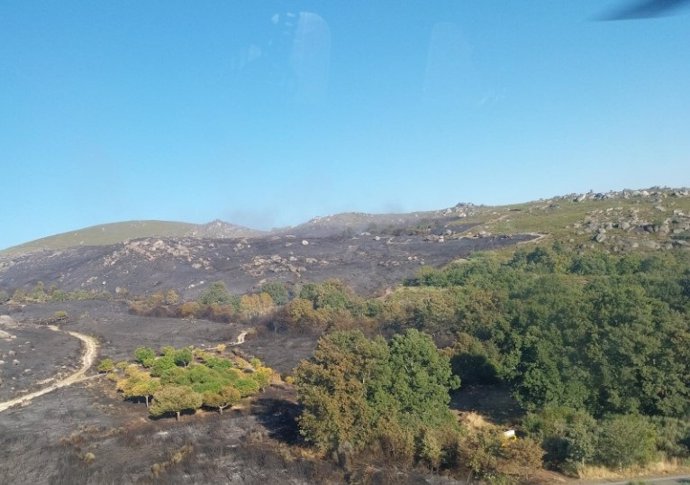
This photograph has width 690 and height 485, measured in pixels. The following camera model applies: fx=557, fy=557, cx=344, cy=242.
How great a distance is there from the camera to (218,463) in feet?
65.6

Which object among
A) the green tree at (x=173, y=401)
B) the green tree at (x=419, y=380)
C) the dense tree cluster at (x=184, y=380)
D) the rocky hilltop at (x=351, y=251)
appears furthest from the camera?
the rocky hilltop at (x=351, y=251)

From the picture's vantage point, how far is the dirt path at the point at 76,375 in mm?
29578

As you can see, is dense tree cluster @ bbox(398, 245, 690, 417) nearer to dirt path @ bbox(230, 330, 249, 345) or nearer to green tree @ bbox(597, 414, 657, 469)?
green tree @ bbox(597, 414, 657, 469)

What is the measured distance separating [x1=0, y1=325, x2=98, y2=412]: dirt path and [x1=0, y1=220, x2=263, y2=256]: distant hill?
371 ft

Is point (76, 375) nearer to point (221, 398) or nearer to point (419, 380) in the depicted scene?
point (221, 398)

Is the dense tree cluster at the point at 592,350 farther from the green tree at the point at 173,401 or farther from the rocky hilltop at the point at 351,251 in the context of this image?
the rocky hilltop at the point at 351,251

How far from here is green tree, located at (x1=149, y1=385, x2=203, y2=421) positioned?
2575 cm

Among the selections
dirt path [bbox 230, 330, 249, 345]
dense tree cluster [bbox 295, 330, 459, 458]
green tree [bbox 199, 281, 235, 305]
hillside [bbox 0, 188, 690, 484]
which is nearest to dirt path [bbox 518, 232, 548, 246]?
hillside [bbox 0, 188, 690, 484]

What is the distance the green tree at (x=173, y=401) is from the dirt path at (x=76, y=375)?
8745mm

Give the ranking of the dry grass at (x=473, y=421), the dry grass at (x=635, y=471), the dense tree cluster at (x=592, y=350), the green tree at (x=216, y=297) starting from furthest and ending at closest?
the green tree at (x=216, y=297) → the dry grass at (x=473, y=421) → the dense tree cluster at (x=592, y=350) → the dry grass at (x=635, y=471)

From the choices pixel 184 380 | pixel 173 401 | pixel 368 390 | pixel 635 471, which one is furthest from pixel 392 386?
pixel 184 380

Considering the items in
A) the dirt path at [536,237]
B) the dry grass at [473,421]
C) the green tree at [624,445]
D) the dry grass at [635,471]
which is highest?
the dirt path at [536,237]

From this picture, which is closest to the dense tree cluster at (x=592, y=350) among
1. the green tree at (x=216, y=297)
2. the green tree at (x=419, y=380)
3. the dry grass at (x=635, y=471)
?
the green tree at (x=419, y=380)

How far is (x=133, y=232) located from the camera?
172500mm
